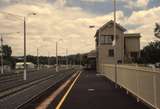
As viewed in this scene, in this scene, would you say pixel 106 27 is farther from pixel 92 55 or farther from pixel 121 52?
pixel 92 55

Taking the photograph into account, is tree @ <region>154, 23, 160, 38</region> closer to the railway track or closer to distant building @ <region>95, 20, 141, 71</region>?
distant building @ <region>95, 20, 141, 71</region>

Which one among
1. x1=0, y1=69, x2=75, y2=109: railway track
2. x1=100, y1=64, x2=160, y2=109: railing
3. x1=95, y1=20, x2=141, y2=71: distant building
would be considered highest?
x1=95, y1=20, x2=141, y2=71: distant building

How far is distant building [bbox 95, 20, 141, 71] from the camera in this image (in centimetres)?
9988

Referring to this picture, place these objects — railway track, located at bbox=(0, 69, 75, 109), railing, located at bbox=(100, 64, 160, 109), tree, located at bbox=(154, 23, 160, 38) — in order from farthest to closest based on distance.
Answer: tree, located at bbox=(154, 23, 160, 38), railway track, located at bbox=(0, 69, 75, 109), railing, located at bbox=(100, 64, 160, 109)

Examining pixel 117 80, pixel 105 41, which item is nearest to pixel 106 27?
pixel 105 41

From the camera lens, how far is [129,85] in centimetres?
2702

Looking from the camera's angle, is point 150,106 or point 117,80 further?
point 117,80

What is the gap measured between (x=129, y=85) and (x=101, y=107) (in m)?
8.45

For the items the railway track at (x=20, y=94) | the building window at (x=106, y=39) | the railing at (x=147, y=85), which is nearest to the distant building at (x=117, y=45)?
the building window at (x=106, y=39)

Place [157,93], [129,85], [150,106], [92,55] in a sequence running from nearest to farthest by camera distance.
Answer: [157,93] < [150,106] < [129,85] < [92,55]

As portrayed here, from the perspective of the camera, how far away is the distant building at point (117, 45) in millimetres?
99875

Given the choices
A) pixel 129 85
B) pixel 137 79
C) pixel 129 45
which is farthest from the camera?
pixel 129 45

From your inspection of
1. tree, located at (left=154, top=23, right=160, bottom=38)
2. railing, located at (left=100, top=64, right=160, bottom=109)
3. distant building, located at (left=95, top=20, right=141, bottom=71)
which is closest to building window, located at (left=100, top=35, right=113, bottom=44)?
distant building, located at (left=95, top=20, right=141, bottom=71)

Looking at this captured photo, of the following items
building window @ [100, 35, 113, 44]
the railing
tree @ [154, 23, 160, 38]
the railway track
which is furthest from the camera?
tree @ [154, 23, 160, 38]
